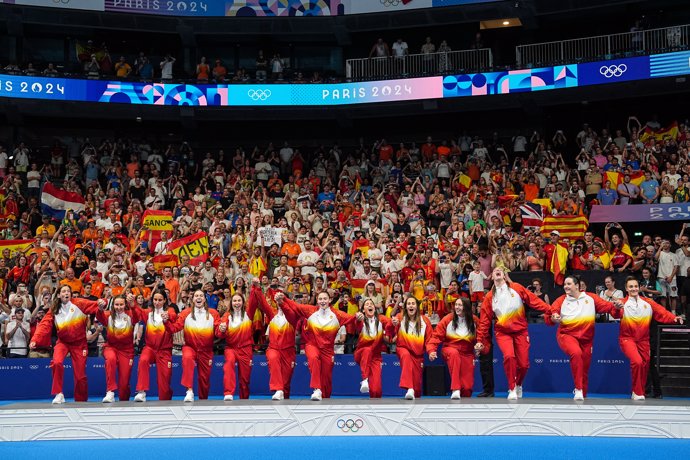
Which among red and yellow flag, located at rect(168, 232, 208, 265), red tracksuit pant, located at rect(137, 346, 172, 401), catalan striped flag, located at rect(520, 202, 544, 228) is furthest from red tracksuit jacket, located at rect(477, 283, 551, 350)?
red and yellow flag, located at rect(168, 232, 208, 265)

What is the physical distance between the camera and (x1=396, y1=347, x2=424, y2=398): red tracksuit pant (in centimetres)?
1569

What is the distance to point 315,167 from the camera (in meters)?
30.5

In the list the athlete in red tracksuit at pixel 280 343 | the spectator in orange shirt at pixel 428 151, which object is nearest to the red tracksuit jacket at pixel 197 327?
the athlete in red tracksuit at pixel 280 343

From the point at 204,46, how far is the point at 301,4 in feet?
16.0

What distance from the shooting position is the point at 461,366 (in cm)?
1599

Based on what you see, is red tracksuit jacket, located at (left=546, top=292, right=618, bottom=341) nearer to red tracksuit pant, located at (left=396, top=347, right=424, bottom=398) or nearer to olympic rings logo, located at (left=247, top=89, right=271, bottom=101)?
red tracksuit pant, located at (left=396, top=347, right=424, bottom=398)

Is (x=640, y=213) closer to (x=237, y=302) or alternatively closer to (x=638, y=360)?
(x=638, y=360)

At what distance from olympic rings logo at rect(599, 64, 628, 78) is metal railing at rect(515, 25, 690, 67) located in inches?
14.5

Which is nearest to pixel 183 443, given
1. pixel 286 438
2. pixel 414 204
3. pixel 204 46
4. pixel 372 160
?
pixel 286 438

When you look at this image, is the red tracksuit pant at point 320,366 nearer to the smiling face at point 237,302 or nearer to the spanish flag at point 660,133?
the smiling face at point 237,302

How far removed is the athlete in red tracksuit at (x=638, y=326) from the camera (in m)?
15.1

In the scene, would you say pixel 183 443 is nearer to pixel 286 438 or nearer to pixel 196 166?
pixel 286 438

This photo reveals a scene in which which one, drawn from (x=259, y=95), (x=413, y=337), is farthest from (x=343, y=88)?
(x=413, y=337)

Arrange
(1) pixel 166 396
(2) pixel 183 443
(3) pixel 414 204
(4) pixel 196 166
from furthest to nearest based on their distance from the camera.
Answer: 1. (4) pixel 196 166
2. (3) pixel 414 204
3. (1) pixel 166 396
4. (2) pixel 183 443
